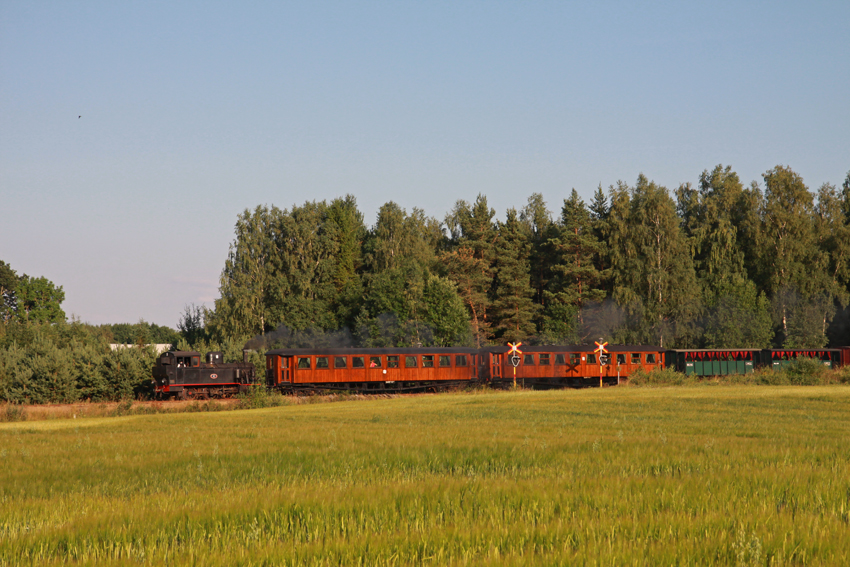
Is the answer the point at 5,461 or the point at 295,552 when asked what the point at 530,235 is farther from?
the point at 295,552

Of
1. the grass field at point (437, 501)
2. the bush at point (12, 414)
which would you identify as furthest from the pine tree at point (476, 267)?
the grass field at point (437, 501)

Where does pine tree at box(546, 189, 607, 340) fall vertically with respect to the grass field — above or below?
above

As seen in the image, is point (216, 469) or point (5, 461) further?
point (5, 461)

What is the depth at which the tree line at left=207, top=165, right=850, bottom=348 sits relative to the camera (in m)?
74.5

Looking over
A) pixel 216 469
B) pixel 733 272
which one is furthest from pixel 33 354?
pixel 733 272

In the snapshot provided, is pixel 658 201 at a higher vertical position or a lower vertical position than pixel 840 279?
higher

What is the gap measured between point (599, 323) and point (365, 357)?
1420 inches

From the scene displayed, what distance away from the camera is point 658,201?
77125mm

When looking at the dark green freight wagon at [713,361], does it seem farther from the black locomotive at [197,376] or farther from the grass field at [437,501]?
the grass field at [437,501]

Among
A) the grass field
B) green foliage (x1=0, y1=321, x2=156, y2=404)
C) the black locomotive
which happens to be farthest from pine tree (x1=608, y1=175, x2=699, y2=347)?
the grass field

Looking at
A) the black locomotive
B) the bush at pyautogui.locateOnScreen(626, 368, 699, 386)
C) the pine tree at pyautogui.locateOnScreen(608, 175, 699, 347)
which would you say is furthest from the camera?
the pine tree at pyautogui.locateOnScreen(608, 175, 699, 347)

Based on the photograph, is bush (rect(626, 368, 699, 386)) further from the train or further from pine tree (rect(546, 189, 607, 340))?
pine tree (rect(546, 189, 607, 340))

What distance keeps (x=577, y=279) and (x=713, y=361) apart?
75.1 ft

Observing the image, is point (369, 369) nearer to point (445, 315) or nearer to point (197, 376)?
point (197, 376)
